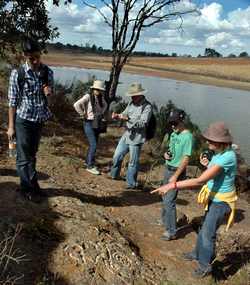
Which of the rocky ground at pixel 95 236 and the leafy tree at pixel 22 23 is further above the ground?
the leafy tree at pixel 22 23

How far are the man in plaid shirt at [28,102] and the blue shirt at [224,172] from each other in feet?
7.02

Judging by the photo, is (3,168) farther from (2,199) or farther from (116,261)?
(116,261)

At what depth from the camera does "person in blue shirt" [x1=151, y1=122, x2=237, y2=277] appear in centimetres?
539

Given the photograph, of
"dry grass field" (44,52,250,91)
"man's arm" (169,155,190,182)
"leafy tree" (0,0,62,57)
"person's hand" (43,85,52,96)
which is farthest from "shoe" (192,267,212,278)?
"dry grass field" (44,52,250,91)

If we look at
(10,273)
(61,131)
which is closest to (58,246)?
(10,273)

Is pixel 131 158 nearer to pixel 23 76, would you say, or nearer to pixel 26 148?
pixel 26 148

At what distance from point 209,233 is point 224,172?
69cm

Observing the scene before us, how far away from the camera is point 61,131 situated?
1324 centimetres

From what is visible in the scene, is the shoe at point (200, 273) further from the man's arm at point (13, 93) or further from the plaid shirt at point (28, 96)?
the man's arm at point (13, 93)

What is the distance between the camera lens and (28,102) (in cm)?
639

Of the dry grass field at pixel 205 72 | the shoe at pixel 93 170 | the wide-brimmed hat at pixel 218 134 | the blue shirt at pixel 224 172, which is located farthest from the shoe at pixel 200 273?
the dry grass field at pixel 205 72

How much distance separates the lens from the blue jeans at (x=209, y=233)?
5.68 meters

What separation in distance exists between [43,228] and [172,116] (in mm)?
1941

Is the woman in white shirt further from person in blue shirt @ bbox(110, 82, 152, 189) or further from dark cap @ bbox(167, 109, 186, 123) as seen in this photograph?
dark cap @ bbox(167, 109, 186, 123)
